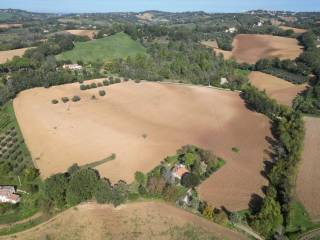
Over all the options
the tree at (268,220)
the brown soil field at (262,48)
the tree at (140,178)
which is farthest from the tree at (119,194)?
the brown soil field at (262,48)

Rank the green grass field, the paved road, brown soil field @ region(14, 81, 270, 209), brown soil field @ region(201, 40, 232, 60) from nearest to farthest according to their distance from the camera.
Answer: the paved road < brown soil field @ region(14, 81, 270, 209) < the green grass field < brown soil field @ region(201, 40, 232, 60)

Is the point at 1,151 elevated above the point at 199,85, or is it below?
above

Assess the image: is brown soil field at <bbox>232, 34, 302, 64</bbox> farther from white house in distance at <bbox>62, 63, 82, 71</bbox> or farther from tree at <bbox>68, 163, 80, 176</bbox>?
tree at <bbox>68, 163, 80, 176</bbox>

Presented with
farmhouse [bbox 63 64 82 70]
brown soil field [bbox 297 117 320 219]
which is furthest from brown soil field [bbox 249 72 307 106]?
farmhouse [bbox 63 64 82 70]

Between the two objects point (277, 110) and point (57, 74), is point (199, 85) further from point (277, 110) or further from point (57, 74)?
point (57, 74)

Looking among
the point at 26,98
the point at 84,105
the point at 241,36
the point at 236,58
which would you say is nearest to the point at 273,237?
the point at 84,105

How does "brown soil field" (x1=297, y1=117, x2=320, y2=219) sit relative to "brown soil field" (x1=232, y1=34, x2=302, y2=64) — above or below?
above
